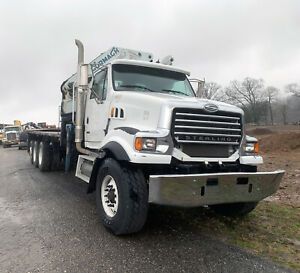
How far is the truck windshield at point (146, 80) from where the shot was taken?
6.51m

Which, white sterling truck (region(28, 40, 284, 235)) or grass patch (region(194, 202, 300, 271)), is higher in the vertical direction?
white sterling truck (region(28, 40, 284, 235))

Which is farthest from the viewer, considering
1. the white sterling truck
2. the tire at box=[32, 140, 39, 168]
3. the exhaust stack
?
the tire at box=[32, 140, 39, 168]

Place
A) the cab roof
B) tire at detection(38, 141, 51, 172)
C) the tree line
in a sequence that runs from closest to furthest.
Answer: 1. the cab roof
2. tire at detection(38, 141, 51, 172)
3. the tree line

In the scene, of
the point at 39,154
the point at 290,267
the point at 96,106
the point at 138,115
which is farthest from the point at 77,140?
the point at 39,154

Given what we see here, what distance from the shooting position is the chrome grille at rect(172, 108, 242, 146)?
518 cm

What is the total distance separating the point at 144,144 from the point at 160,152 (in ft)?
0.79

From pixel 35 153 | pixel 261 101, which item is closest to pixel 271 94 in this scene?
pixel 261 101

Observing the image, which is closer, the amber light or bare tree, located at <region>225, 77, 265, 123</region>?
the amber light

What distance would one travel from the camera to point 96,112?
689cm

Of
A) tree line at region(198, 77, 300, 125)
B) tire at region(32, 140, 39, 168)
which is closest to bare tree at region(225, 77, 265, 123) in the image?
tree line at region(198, 77, 300, 125)

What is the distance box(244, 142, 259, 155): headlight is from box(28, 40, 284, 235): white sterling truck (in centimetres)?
2

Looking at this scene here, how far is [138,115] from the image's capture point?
18.5 feet

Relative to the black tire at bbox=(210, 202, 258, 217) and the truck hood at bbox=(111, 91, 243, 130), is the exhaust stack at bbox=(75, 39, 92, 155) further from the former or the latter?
the black tire at bbox=(210, 202, 258, 217)

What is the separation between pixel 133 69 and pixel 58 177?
527 cm
